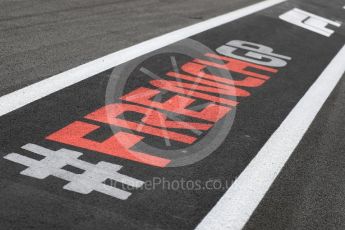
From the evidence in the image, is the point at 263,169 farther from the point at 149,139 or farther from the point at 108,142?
the point at 108,142

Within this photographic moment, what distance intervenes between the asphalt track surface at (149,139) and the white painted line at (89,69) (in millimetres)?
110

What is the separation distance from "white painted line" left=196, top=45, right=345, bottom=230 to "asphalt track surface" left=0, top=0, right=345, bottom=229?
6 centimetres

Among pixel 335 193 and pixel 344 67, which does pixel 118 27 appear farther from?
pixel 335 193

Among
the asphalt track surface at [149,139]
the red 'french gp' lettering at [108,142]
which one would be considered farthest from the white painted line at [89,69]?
the red 'french gp' lettering at [108,142]

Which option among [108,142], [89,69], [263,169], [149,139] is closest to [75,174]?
[108,142]

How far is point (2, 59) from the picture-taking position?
256 inches

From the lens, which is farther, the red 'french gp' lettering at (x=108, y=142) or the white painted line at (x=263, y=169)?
the red 'french gp' lettering at (x=108, y=142)

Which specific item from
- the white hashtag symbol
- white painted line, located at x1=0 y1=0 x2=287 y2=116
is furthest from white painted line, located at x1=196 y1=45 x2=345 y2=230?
white painted line, located at x1=0 y1=0 x2=287 y2=116

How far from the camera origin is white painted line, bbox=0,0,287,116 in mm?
Result: 5356

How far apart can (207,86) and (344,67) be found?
9.01 feet

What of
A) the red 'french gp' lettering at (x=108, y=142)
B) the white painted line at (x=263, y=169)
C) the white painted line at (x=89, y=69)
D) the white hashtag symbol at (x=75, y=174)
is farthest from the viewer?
the white painted line at (x=89, y=69)

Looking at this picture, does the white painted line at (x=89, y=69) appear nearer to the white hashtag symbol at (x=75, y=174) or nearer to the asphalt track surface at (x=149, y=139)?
the asphalt track surface at (x=149, y=139)

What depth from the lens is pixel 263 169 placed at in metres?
4.54

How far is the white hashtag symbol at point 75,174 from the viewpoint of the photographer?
3.88 m
